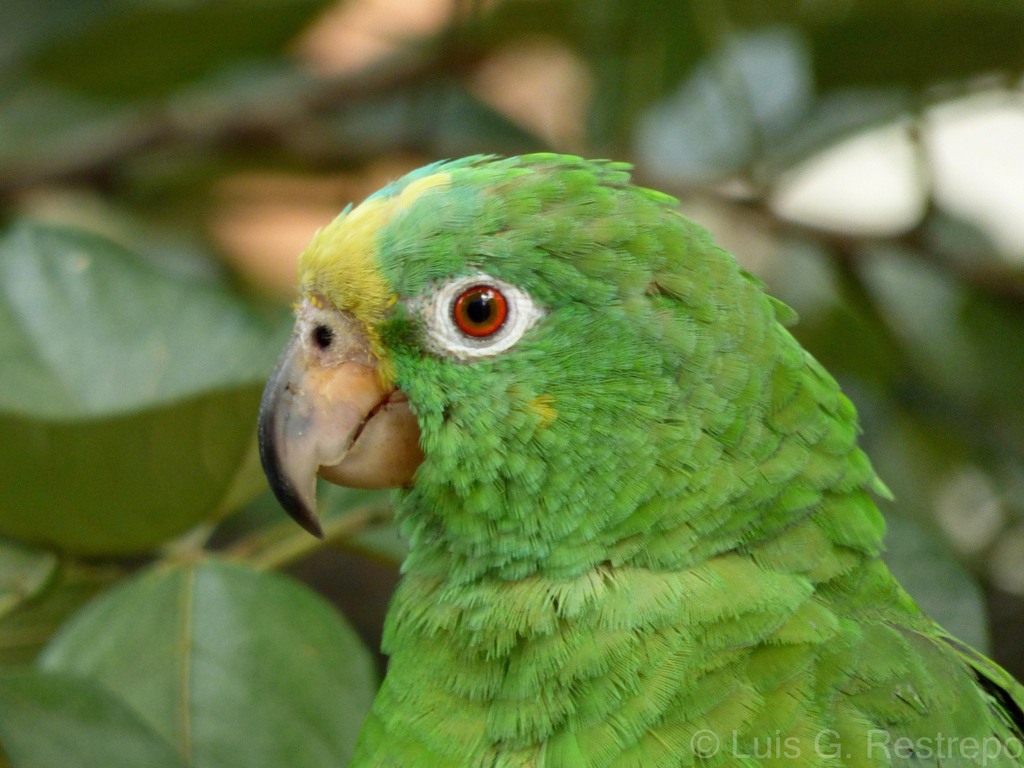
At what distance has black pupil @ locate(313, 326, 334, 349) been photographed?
0.92 metres

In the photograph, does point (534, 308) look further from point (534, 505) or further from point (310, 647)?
point (310, 647)

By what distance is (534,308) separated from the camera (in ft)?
2.89

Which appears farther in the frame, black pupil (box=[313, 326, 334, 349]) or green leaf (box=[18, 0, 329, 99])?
green leaf (box=[18, 0, 329, 99])

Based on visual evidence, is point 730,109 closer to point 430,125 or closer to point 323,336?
point 430,125

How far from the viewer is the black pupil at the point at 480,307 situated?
0.87m

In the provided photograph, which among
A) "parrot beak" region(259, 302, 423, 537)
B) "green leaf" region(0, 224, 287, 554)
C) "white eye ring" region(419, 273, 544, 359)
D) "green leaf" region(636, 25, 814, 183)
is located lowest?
"green leaf" region(0, 224, 287, 554)

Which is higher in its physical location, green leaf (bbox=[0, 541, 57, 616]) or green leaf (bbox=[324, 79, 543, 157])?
green leaf (bbox=[324, 79, 543, 157])

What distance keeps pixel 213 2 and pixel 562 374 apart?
125cm

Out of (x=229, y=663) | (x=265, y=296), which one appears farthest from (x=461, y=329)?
(x=265, y=296)

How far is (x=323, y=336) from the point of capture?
3.01 feet

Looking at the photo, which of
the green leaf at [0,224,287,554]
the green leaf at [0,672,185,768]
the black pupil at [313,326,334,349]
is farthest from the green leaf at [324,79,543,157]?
the green leaf at [0,672,185,768]

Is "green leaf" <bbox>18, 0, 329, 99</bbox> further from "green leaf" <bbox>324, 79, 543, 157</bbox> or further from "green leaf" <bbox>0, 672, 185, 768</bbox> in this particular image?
"green leaf" <bbox>0, 672, 185, 768</bbox>

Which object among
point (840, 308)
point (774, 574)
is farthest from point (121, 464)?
point (840, 308)

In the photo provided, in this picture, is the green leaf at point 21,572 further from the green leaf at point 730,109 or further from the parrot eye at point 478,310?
the green leaf at point 730,109
